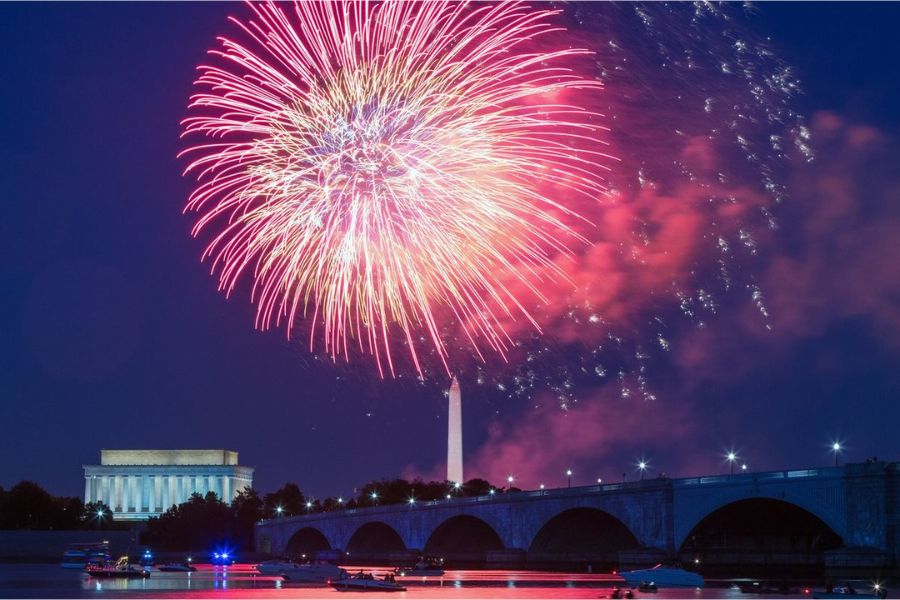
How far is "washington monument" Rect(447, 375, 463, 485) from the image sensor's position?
183875 millimetres

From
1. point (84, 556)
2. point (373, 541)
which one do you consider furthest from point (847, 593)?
point (373, 541)

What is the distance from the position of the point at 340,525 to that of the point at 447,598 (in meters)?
98.2

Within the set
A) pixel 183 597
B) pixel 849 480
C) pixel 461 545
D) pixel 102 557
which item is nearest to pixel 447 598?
pixel 183 597

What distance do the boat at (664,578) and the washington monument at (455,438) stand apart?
95276mm

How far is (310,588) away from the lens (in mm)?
91250

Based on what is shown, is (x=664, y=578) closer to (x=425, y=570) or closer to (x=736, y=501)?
(x=736, y=501)

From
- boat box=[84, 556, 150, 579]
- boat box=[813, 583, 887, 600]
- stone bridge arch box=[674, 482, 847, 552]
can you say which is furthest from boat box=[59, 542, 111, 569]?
boat box=[813, 583, 887, 600]

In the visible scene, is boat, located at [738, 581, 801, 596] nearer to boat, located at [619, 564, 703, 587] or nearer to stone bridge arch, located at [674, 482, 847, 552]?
boat, located at [619, 564, 703, 587]

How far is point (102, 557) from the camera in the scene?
13088cm

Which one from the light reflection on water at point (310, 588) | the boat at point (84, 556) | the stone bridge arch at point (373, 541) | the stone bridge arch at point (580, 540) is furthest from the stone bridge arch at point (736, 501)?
the stone bridge arch at point (373, 541)

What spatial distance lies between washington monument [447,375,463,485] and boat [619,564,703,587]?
95276 millimetres

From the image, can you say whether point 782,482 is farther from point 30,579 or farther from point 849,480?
point 30,579

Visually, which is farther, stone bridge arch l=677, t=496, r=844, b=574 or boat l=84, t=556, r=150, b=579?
boat l=84, t=556, r=150, b=579

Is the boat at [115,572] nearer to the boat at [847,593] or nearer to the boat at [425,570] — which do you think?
the boat at [425,570]
